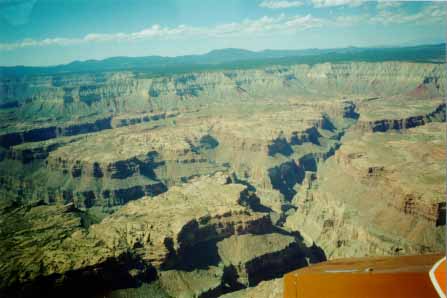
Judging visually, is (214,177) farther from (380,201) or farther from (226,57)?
(226,57)

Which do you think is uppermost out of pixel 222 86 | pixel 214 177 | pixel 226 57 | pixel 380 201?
pixel 226 57

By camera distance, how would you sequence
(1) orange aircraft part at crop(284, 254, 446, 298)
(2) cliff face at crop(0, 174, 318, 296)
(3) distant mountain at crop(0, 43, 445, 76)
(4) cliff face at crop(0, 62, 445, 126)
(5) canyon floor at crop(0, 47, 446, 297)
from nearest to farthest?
(1) orange aircraft part at crop(284, 254, 446, 298)
(2) cliff face at crop(0, 174, 318, 296)
(5) canyon floor at crop(0, 47, 446, 297)
(3) distant mountain at crop(0, 43, 445, 76)
(4) cliff face at crop(0, 62, 445, 126)

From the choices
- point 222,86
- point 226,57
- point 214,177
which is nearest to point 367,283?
Answer: point 214,177

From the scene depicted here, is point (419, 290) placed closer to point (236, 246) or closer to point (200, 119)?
point (236, 246)

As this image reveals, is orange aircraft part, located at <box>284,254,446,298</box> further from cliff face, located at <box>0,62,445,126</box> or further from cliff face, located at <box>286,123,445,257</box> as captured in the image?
cliff face, located at <box>0,62,445,126</box>

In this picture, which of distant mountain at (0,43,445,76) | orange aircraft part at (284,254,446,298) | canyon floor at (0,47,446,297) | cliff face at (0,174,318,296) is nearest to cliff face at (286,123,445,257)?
canyon floor at (0,47,446,297)

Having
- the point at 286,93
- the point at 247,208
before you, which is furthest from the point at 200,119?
the point at 247,208

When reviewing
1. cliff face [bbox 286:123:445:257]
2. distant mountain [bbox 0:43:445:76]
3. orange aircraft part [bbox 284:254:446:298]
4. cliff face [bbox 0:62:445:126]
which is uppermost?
distant mountain [bbox 0:43:445:76]
